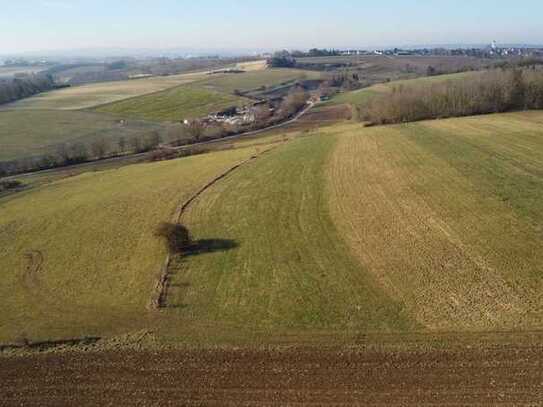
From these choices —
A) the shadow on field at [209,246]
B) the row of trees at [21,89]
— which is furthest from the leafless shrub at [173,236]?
the row of trees at [21,89]

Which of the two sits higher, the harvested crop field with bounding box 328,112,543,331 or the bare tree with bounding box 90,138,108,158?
the harvested crop field with bounding box 328,112,543,331

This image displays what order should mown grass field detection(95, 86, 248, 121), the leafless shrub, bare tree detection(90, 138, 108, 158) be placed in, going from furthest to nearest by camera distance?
mown grass field detection(95, 86, 248, 121)
bare tree detection(90, 138, 108, 158)
the leafless shrub

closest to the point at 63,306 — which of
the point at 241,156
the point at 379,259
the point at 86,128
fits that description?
the point at 379,259

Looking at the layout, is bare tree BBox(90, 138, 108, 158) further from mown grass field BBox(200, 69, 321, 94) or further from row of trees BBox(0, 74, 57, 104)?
row of trees BBox(0, 74, 57, 104)

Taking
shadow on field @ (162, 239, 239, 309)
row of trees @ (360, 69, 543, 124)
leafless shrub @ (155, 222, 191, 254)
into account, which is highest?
row of trees @ (360, 69, 543, 124)

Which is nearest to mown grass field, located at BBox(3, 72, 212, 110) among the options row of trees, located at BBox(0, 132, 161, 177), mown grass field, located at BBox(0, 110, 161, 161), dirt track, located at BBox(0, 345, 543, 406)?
mown grass field, located at BBox(0, 110, 161, 161)

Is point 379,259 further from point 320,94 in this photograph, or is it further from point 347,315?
point 320,94

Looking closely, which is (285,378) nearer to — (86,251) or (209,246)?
(209,246)
